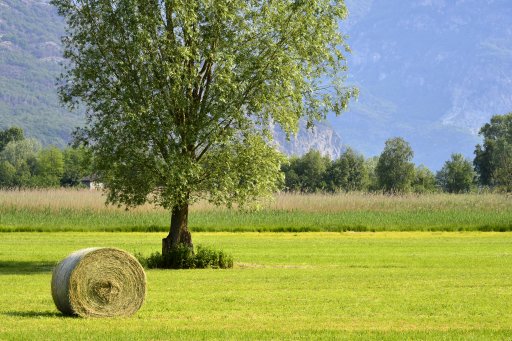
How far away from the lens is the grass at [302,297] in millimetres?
17797

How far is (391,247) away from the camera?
45.0 meters

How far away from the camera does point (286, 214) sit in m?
63.7

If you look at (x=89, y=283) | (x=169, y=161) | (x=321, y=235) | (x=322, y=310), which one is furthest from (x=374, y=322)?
(x=321, y=235)

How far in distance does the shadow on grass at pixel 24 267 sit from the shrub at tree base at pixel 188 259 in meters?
3.35

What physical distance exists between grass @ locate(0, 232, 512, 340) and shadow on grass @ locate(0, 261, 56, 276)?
0.04 m

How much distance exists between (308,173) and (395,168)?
11638 mm

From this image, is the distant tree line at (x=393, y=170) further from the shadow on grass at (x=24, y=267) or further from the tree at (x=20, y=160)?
the shadow on grass at (x=24, y=267)

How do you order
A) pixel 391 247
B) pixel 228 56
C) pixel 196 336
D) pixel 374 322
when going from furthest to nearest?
pixel 391 247, pixel 228 56, pixel 374 322, pixel 196 336

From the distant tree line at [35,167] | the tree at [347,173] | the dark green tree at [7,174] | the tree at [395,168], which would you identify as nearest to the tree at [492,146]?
the tree at [395,168]

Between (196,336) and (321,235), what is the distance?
39.2m

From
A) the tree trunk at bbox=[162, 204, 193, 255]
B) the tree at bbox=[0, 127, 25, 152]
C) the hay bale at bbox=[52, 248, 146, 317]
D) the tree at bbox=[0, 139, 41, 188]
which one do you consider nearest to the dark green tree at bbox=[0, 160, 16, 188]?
the tree at bbox=[0, 139, 41, 188]

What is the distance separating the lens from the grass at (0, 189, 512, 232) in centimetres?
5941

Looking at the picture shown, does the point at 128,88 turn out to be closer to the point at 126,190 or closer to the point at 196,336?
the point at 126,190

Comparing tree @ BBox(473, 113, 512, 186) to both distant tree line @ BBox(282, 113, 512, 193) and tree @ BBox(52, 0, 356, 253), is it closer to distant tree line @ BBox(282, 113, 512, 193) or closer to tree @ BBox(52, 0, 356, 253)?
distant tree line @ BBox(282, 113, 512, 193)
